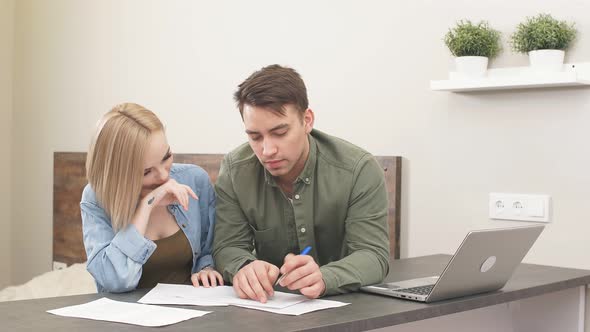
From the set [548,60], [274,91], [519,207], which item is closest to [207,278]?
[274,91]

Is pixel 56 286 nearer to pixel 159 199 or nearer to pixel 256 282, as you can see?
pixel 159 199

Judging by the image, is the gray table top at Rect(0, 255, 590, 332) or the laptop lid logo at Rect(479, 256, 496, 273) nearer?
the gray table top at Rect(0, 255, 590, 332)

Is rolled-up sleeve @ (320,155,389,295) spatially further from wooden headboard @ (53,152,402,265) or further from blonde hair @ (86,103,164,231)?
wooden headboard @ (53,152,402,265)

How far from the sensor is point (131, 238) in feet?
5.65

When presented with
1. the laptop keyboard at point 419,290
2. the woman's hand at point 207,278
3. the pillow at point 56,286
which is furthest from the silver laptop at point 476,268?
the pillow at point 56,286

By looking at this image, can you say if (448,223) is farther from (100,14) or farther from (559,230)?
(100,14)

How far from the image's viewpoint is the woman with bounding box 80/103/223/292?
1.71 meters

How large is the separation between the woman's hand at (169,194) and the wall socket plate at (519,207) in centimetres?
96

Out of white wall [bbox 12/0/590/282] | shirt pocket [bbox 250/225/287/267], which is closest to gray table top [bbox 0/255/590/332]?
shirt pocket [bbox 250/225/287/267]

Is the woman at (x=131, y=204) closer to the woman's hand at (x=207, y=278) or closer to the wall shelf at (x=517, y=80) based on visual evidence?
the woman's hand at (x=207, y=278)

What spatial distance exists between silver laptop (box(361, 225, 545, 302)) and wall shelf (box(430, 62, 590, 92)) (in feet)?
1.87

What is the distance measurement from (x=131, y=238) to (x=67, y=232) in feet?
7.22

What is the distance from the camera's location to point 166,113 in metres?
3.43

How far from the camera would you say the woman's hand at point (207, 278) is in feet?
5.70
